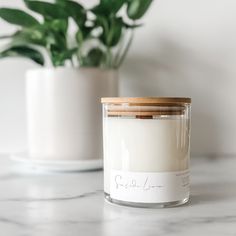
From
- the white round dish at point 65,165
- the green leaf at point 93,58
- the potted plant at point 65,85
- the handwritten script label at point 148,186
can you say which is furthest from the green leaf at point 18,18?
the handwritten script label at point 148,186

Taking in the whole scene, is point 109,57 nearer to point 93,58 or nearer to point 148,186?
point 93,58

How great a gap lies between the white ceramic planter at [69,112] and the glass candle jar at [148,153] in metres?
0.23

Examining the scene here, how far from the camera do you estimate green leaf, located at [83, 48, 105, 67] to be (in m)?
0.70

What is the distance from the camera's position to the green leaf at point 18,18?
0.64 m

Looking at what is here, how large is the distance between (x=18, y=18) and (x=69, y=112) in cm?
17

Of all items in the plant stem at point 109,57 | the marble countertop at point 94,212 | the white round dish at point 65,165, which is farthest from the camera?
the plant stem at point 109,57

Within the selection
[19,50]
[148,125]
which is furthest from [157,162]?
[19,50]

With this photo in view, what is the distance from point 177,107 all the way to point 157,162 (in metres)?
0.06

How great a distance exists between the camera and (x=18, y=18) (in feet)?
2.14

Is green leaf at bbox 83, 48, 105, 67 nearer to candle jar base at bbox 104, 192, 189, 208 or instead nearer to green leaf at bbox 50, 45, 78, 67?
green leaf at bbox 50, 45, 78, 67

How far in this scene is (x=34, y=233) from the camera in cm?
34

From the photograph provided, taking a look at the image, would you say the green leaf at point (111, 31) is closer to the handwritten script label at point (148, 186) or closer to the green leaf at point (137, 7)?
the green leaf at point (137, 7)

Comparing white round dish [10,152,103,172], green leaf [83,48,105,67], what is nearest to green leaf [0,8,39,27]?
green leaf [83,48,105,67]

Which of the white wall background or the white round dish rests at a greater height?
the white wall background
